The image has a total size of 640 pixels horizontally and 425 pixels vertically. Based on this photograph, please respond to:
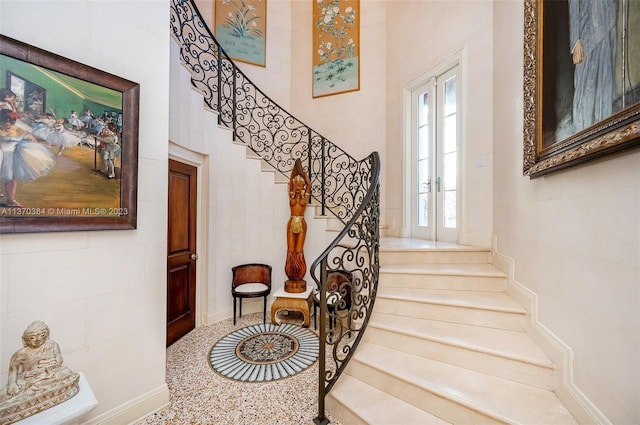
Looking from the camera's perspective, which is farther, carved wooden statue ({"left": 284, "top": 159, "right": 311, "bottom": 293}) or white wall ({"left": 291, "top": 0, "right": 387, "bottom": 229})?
white wall ({"left": 291, "top": 0, "right": 387, "bottom": 229})

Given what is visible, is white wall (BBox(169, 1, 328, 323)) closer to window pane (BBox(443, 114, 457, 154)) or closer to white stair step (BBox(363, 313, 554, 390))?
white stair step (BBox(363, 313, 554, 390))

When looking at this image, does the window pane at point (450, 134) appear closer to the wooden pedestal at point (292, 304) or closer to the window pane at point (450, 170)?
the window pane at point (450, 170)

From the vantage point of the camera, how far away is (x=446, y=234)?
11.4ft

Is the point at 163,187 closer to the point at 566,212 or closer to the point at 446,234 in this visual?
the point at 566,212

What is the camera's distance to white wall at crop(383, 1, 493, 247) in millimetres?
2883

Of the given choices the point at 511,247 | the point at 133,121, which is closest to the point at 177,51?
the point at 133,121

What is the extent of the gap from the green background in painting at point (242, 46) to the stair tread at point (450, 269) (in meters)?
4.59

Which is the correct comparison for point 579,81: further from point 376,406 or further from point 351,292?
point 376,406

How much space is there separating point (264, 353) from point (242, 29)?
5.37 metres

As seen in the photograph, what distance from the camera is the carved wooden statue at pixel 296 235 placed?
130 inches

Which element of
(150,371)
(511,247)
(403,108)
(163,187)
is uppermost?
(403,108)

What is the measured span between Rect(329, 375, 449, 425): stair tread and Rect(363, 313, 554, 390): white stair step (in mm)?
343

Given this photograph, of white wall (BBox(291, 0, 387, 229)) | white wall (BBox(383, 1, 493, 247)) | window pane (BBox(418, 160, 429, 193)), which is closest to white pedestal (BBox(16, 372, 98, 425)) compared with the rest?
white wall (BBox(383, 1, 493, 247))

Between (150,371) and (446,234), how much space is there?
11.2ft
